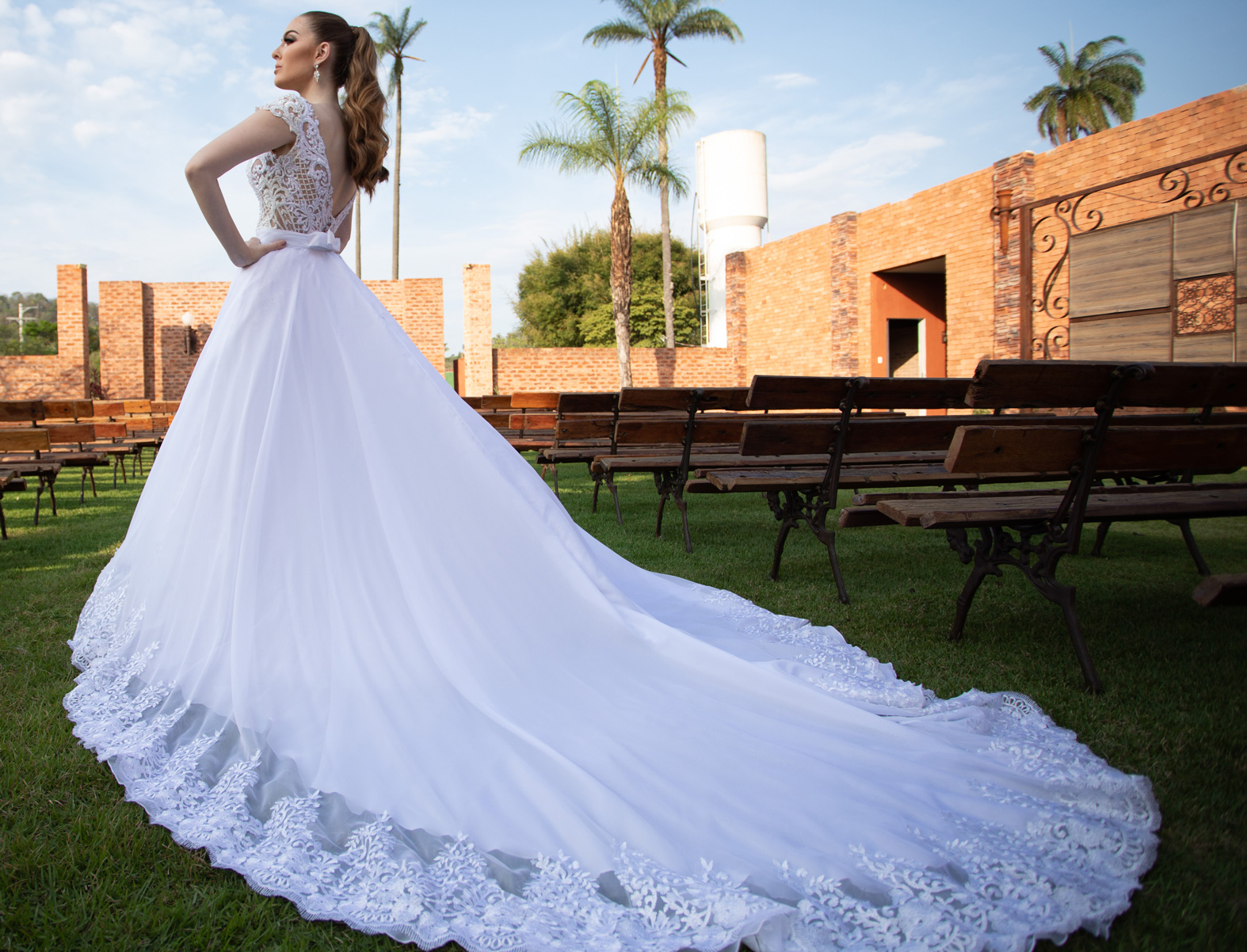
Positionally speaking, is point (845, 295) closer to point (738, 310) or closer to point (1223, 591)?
point (738, 310)

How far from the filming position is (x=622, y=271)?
18.1 metres

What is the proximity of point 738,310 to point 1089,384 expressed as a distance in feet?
63.2

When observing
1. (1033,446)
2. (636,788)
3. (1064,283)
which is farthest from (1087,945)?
(1064,283)

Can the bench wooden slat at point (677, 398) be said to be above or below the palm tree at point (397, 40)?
below

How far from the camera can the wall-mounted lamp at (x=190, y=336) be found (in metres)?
20.2

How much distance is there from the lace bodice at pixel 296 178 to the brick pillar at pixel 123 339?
20708 millimetres

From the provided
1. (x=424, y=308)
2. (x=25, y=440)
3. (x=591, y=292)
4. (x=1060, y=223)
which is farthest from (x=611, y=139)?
(x=591, y=292)

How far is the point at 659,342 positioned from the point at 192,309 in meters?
16.6

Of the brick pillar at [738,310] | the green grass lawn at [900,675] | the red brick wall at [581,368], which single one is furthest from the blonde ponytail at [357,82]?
the brick pillar at [738,310]

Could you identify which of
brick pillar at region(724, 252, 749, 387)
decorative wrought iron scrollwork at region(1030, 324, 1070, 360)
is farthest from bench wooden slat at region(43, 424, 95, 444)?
brick pillar at region(724, 252, 749, 387)

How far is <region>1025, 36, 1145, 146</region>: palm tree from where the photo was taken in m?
31.2

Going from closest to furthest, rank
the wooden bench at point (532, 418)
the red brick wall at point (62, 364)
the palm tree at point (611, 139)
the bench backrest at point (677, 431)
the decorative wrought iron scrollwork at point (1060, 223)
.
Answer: the bench backrest at point (677, 431), the wooden bench at point (532, 418), the decorative wrought iron scrollwork at point (1060, 223), the palm tree at point (611, 139), the red brick wall at point (62, 364)

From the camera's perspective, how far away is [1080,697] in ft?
7.54

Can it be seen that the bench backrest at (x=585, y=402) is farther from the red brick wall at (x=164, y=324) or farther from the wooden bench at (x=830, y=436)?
the red brick wall at (x=164, y=324)
